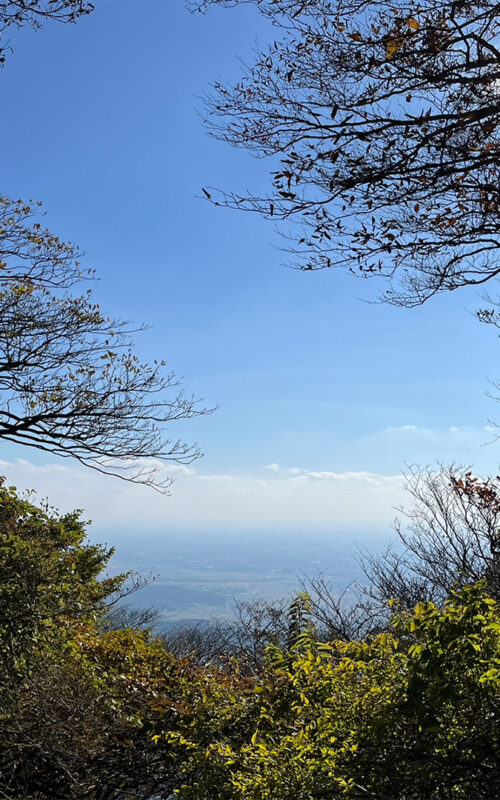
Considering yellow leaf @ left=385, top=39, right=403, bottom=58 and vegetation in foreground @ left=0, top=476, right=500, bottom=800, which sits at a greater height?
yellow leaf @ left=385, top=39, right=403, bottom=58

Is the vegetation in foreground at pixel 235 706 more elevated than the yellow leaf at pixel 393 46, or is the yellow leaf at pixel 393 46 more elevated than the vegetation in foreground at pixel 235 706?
the yellow leaf at pixel 393 46

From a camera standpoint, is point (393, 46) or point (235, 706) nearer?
point (235, 706)

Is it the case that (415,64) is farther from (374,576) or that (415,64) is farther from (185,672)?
(374,576)

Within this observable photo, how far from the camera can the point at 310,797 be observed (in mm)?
1901

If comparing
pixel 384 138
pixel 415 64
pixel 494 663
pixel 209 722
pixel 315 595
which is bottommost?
pixel 315 595

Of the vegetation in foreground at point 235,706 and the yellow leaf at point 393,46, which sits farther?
the yellow leaf at point 393,46

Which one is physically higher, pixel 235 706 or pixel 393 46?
pixel 393 46

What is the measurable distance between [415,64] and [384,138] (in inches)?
18.0

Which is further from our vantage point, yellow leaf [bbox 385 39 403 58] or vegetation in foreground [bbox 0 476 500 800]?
yellow leaf [bbox 385 39 403 58]

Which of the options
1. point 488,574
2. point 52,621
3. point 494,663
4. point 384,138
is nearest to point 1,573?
point 52,621

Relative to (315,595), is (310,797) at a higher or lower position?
higher

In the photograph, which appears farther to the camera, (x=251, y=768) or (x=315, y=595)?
(x=315, y=595)

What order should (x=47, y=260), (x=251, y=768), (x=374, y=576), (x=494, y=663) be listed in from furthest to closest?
(x=374, y=576) < (x=47, y=260) < (x=251, y=768) < (x=494, y=663)

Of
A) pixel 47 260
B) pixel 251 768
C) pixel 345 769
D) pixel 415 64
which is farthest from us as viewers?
pixel 47 260
